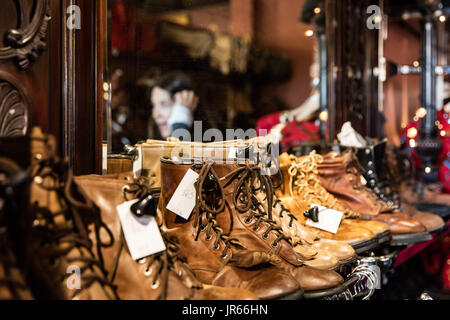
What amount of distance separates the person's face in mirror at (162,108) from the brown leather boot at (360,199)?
3.73 feet

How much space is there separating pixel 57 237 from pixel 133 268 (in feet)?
0.45

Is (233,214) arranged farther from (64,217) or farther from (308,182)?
(308,182)

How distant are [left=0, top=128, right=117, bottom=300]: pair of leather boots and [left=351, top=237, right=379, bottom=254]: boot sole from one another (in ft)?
2.86

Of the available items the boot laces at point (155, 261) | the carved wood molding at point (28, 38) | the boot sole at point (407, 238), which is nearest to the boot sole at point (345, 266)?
the boot sole at point (407, 238)

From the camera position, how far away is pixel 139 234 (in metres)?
0.77

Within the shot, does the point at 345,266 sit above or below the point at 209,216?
below

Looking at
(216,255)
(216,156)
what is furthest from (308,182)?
(216,255)

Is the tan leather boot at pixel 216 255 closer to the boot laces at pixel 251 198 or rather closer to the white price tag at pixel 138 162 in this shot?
the boot laces at pixel 251 198

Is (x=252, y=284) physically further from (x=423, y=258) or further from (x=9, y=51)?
(x=423, y=258)

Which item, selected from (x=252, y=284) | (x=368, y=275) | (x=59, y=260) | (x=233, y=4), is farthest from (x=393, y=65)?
(x=59, y=260)

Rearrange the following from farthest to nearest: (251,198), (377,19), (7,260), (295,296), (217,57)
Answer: (217,57) → (377,19) → (251,198) → (295,296) → (7,260)

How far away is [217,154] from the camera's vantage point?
49.3 inches

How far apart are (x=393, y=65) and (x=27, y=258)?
301 centimetres

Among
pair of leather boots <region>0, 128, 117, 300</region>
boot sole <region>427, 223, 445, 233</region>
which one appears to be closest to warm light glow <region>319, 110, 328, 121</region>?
boot sole <region>427, 223, 445, 233</region>
